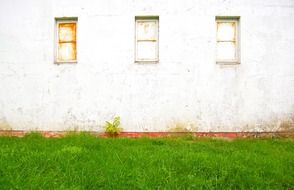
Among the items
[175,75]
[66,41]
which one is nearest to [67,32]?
[66,41]

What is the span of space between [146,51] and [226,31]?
87.3 inches

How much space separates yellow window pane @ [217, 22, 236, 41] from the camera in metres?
10.3

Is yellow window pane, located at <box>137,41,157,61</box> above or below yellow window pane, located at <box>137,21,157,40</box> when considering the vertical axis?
below

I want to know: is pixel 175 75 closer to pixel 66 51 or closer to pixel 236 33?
pixel 236 33

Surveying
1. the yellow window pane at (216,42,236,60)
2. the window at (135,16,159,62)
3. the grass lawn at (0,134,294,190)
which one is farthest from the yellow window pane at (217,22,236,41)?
the grass lawn at (0,134,294,190)

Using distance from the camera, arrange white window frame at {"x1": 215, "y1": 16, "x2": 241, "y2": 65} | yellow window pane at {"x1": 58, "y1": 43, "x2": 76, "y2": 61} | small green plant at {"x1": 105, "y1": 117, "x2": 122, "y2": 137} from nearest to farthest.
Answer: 1. small green plant at {"x1": 105, "y1": 117, "x2": 122, "y2": 137}
2. white window frame at {"x1": 215, "y1": 16, "x2": 241, "y2": 65}
3. yellow window pane at {"x1": 58, "y1": 43, "x2": 76, "y2": 61}

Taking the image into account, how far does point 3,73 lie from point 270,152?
23.4 ft

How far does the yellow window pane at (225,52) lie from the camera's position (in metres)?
10.3

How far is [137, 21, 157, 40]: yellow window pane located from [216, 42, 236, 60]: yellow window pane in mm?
1749

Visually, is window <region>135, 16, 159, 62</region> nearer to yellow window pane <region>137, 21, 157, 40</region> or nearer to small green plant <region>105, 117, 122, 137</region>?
yellow window pane <region>137, 21, 157, 40</region>

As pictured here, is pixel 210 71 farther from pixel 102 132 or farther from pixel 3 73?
pixel 3 73

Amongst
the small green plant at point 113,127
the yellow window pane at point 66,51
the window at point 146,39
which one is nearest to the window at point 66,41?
the yellow window pane at point 66,51

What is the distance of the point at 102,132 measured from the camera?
1014 centimetres

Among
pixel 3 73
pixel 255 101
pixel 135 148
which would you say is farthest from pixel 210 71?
pixel 3 73
